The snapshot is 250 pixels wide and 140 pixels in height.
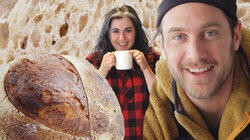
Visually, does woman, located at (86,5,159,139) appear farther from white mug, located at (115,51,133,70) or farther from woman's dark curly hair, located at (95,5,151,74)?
white mug, located at (115,51,133,70)

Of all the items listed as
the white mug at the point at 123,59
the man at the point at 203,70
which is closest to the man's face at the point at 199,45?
the man at the point at 203,70

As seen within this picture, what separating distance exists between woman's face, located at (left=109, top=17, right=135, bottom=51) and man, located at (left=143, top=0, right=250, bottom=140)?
0.39m

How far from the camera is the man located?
0.55 meters

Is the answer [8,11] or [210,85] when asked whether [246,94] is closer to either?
[210,85]

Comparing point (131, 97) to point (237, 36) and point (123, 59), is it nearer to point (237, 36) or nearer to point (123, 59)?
point (123, 59)

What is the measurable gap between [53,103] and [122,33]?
828 mm

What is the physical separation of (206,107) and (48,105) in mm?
614

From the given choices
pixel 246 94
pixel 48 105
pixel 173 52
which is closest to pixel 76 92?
pixel 48 105

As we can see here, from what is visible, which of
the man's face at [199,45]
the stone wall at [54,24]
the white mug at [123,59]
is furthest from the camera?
the stone wall at [54,24]

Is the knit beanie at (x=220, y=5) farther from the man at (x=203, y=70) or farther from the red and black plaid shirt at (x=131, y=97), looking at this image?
the red and black plaid shirt at (x=131, y=97)

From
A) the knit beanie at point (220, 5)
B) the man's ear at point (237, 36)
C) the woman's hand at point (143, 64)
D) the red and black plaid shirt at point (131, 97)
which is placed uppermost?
the knit beanie at point (220, 5)

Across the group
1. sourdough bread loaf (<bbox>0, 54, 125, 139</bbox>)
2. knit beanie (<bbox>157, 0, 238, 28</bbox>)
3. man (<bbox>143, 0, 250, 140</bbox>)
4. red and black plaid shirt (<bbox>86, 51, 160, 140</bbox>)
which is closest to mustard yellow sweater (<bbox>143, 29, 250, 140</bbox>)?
man (<bbox>143, 0, 250, 140</bbox>)

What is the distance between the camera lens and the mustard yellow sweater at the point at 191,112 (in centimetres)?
60

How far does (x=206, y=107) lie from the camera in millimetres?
716
